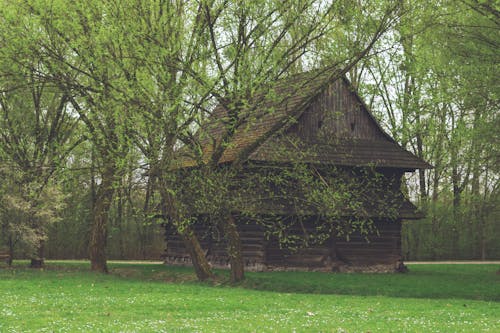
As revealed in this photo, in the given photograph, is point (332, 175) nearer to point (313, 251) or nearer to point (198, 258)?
point (313, 251)

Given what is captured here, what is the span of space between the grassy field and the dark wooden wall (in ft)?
22.0

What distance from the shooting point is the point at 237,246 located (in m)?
26.5

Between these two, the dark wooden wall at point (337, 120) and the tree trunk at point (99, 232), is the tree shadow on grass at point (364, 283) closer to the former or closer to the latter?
the tree trunk at point (99, 232)

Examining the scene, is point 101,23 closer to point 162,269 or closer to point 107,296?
point 107,296

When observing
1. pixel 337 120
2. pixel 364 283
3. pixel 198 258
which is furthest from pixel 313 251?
pixel 198 258

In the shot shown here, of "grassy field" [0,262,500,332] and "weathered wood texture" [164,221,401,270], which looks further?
"weathered wood texture" [164,221,401,270]

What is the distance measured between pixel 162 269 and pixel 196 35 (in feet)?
46.3

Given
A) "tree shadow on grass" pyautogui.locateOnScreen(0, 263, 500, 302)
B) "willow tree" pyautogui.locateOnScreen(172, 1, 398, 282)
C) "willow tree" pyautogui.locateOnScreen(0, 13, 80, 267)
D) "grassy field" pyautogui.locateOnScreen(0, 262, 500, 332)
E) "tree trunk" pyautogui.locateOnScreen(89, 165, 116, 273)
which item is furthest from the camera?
"tree trunk" pyautogui.locateOnScreen(89, 165, 116, 273)

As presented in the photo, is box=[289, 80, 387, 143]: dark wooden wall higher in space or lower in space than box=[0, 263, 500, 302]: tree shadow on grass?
higher

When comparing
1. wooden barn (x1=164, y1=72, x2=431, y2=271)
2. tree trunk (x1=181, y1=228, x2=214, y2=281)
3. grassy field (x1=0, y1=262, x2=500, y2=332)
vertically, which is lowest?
grassy field (x1=0, y1=262, x2=500, y2=332)

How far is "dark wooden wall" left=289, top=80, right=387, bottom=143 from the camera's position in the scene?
3316cm

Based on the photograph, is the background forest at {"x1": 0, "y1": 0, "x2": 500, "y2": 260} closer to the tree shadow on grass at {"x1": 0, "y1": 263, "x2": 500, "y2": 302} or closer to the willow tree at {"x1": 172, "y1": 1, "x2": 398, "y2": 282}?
the willow tree at {"x1": 172, "y1": 1, "x2": 398, "y2": 282}

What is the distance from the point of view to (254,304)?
19391 mm

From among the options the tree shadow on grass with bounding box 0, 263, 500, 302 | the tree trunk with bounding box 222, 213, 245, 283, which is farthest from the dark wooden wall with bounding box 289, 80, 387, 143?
the tree trunk with bounding box 222, 213, 245, 283
